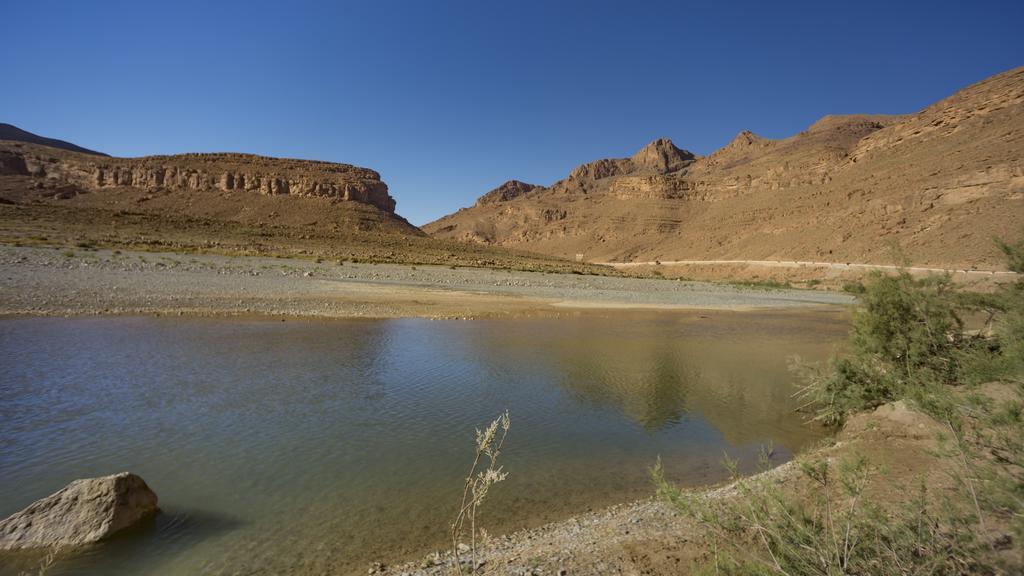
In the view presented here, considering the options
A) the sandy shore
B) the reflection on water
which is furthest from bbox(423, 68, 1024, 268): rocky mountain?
the sandy shore

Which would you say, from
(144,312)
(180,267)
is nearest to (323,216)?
(180,267)

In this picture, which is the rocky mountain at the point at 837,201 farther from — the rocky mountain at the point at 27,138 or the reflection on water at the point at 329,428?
the rocky mountain at the point at 27,138

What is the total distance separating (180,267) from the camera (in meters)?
26.7

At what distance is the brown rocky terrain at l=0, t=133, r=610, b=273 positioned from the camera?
4169cm

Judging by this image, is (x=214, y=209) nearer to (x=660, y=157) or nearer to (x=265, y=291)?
(x=265, y=291)

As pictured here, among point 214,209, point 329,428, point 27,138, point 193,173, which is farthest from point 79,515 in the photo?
point 27,138

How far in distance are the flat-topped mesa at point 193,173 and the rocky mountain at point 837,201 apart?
62.4 meters

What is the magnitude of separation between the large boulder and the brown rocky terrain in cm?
3843

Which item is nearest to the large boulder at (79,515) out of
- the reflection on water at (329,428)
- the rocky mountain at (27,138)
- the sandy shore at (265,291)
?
the reflection on water at (329,428)

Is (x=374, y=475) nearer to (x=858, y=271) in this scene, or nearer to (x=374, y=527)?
(x=374, y=527)

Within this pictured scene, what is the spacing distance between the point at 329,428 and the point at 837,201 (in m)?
86.4

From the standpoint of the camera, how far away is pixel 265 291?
21.2 m

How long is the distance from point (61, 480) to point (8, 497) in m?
0.41

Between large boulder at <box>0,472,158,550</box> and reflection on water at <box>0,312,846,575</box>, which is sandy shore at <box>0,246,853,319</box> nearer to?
reflection on water at <box>0,312,846,575</box>
